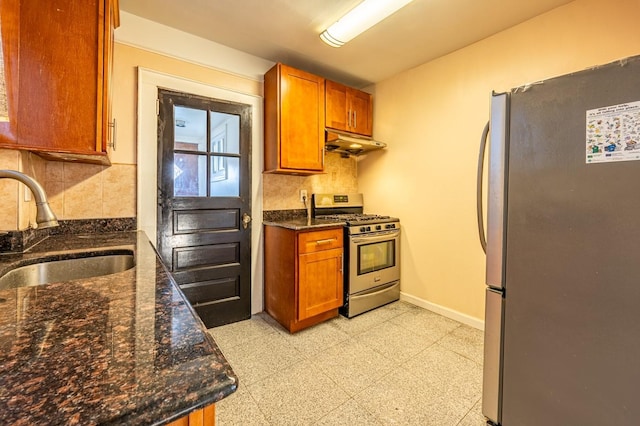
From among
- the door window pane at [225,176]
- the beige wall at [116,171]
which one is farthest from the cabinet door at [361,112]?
the beige wall at [116,171]

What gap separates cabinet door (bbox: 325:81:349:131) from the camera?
2904mm

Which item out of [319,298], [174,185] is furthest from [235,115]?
[319,298]

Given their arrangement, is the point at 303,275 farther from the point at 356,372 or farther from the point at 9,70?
Result: the point at 9,70

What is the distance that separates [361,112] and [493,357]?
106 inches

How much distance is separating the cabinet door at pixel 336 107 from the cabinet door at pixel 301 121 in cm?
8

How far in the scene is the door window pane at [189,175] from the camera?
235cm

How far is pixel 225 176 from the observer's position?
2.57 meters

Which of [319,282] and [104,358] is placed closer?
[104,358]

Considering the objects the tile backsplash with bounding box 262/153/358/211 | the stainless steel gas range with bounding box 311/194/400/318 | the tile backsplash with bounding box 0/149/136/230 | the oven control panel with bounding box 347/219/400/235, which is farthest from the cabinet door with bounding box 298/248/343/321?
the tile backsplash with bounding box 0/149/136/230

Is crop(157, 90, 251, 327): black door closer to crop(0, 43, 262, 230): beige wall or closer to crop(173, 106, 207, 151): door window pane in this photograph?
crop(173, 106, 207, 151): door window pane

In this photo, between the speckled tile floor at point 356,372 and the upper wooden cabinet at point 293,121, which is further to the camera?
the upper wooden cabinet at point 293,121

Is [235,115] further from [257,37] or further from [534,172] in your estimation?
[534,172]

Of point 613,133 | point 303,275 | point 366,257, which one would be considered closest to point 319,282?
point 303,275

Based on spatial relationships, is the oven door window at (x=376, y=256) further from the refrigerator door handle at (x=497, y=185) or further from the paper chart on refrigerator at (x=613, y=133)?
the paper chart on refrigerator at (x=613, y=133)
